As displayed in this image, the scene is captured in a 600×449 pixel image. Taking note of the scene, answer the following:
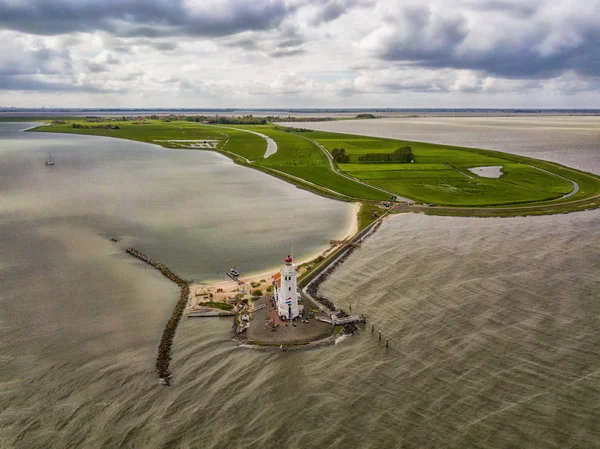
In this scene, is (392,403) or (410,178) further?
(410,178)

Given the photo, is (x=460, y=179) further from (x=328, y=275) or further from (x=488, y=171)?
(x=328, y=275)

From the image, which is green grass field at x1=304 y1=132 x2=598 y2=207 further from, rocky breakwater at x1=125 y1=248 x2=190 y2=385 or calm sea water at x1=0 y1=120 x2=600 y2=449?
rocky breakwater at x1=125 y1=248 x2=190 y2=385

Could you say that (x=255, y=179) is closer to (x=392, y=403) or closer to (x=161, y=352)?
(x=161, y=352)

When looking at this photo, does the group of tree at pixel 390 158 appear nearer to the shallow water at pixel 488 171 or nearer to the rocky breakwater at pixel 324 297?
the shallow water at pixel 488 171

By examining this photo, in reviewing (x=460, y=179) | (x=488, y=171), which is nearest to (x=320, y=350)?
(x=460, y=179)

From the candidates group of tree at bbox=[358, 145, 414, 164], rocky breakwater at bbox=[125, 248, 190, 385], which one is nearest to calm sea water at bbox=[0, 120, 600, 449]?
rocky breakwater at bbox=[125, 248, 190, 385]

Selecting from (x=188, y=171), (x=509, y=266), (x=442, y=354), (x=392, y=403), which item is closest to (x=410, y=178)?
(x=509, y=266)
